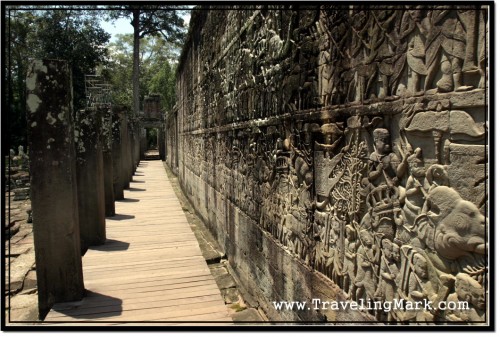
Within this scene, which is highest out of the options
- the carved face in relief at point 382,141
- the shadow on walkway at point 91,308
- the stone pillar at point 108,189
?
the carved face in relief at point 382,141

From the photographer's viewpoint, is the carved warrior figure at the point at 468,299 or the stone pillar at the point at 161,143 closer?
the carved warrior figure at the point at 468,299

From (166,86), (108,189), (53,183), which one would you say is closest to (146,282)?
(53,183)

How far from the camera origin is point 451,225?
170cm

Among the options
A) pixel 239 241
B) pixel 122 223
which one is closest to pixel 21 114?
pixel 122 223

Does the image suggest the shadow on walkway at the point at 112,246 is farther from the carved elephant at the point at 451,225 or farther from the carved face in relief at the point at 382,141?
the carved elephant at the point at 451,225

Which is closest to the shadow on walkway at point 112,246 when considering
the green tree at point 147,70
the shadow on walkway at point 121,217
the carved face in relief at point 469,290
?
the shadow on walkway at point 121,217

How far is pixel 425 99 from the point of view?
1838 mm

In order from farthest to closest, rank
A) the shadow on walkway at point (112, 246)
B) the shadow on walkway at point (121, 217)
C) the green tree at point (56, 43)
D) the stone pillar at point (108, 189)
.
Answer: the green tree at point (56, 43) < the stone pillar at point (108, 189) < the shadow on walkway at point (121, 217) < the shadow on walkway at point (112, 246)

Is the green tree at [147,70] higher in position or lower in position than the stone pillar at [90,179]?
higher

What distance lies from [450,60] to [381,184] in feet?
2.40

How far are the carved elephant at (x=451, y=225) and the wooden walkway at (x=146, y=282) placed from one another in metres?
2.27

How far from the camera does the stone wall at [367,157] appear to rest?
Answer: 1652mm

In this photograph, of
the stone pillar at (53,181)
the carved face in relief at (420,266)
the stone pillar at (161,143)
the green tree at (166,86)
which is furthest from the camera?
the green tree at (166,86)

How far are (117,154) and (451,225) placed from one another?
399 inches
